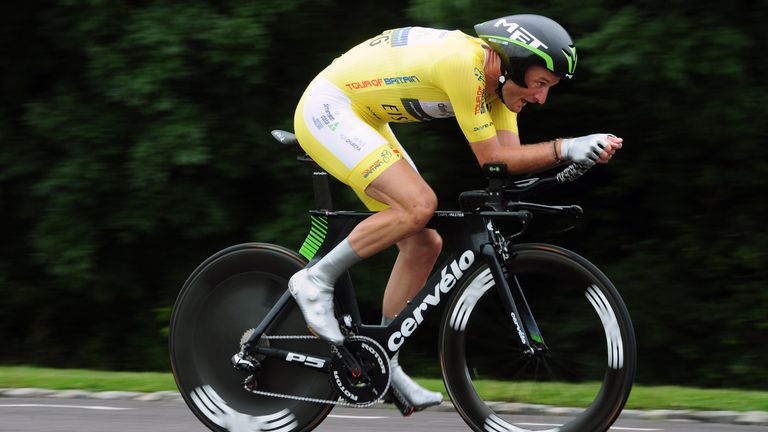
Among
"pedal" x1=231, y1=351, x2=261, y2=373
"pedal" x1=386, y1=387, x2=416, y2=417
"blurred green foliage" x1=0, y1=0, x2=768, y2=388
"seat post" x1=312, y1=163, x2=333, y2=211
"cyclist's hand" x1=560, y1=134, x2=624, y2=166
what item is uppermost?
"cyclist's hand" x1=560, y1=134, x2=624, y2=166

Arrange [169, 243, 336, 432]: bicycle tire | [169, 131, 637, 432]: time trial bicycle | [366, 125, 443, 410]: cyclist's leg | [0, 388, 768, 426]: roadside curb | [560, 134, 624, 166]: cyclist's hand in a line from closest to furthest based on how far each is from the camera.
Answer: [560, 134, 624, 166]: cyclist's hand < [169, 131, 637, 432]: time trial bicycle < [0, 388, 768, 426]: roadside curb < [366, 125, 443, 410]: cyclist's leg < [169, 243, 336, 432]: bicycle tire

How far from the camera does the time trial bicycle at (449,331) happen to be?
4641 millimetres

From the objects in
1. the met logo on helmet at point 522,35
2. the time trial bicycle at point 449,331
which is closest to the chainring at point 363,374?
the time trial bicycle at point 449,331

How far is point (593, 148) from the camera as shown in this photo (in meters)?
4.31

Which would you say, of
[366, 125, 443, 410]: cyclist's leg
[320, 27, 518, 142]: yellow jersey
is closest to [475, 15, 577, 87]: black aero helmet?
[320, 27, 518, 142]: yellow jersey

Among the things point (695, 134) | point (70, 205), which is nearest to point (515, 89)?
point (695, 134)

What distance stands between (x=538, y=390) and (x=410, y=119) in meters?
1.24

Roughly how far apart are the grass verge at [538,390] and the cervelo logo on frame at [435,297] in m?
0.37

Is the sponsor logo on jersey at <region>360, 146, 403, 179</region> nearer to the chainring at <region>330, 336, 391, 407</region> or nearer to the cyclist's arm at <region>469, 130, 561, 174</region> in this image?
the cyclist's arm at <region>469, 130, 561, 174</region>

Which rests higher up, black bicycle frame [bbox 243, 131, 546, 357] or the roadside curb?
black bicycle frame [bbox 243, 131, 546, 357]

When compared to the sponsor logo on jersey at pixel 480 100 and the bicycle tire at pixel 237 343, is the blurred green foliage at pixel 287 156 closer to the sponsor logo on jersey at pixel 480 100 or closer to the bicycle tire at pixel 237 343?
the bicycle tire at pixel 237 343

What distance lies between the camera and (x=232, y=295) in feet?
17.3

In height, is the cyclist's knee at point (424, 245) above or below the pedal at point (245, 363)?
above

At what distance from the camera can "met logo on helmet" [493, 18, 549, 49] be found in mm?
4523
